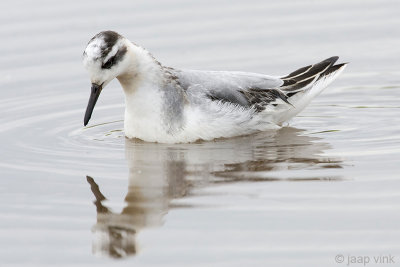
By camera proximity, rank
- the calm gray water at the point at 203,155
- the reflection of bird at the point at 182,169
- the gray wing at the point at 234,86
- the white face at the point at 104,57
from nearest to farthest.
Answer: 1. the calm gray water at the point at 203,155
2. the reflection of bird at the point at 182,169
3. the white face at the point at 104,57
4. the gray wing at the point at 234,86

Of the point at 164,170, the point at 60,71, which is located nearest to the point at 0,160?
the point at 164,170

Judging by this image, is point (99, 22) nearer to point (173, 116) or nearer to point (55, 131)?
point (55, 131)

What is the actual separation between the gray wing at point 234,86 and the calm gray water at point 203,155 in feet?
1.68

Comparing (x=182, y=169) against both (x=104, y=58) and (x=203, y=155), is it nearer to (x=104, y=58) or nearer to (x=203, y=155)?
(x=203, y=155)

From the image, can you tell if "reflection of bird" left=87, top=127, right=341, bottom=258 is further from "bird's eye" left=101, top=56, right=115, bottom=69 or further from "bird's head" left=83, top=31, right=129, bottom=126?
"bird's eye" left=101, top=56, right=115, bottom=69

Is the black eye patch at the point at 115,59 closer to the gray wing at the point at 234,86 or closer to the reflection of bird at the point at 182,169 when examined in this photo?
the gray wing at the point at 234,86

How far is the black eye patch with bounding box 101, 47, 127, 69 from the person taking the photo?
11172 millimetres

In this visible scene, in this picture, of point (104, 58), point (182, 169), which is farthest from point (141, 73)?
point (182, 169)

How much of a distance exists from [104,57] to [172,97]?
1.04 meters

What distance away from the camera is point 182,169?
1075 cm

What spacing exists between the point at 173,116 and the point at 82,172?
1486 mm

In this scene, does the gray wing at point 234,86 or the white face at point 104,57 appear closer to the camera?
the white face at point 104,57

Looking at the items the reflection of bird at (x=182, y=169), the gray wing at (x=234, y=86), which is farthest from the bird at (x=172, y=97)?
the reflection of bird at (x=182, y=169)

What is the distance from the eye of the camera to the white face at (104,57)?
11.0 m
